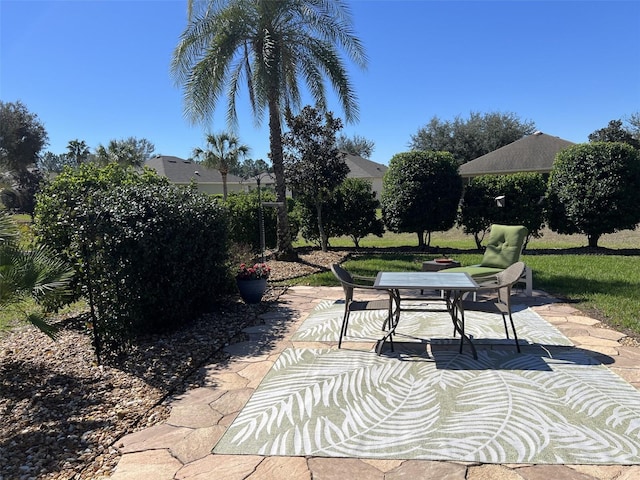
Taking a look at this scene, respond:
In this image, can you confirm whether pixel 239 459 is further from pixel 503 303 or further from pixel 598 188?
pixel 598 188

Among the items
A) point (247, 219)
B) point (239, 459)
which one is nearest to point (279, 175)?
point (247, 219)

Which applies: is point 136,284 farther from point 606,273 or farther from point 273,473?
point 606,273

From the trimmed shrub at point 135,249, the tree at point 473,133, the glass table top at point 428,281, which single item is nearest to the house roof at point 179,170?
the tree at point 473,133

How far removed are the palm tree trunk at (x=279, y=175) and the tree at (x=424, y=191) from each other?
3724 millimetres

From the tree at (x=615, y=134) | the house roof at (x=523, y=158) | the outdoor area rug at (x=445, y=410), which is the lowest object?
the outdoor area rug at (x=445, y=410)

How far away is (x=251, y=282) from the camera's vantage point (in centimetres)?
652

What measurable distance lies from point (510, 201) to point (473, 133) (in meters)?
26.8

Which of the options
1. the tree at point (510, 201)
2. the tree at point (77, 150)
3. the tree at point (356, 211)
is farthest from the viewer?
the tree at point (77, 150)

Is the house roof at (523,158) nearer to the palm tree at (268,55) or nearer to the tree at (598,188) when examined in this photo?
the tree at (598,188)

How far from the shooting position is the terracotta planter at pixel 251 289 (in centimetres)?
653

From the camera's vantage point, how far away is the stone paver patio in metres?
2.41

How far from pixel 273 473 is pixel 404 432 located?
37.9 inches

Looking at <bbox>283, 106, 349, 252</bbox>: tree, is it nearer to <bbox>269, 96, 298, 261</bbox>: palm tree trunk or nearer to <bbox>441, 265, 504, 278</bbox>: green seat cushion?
<bbox>269, 96, 298, 261</bbox>: palm tree trunk

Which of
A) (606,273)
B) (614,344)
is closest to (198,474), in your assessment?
(614,344)
